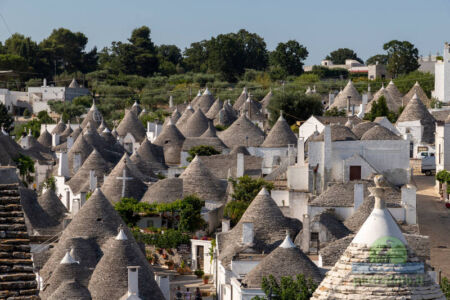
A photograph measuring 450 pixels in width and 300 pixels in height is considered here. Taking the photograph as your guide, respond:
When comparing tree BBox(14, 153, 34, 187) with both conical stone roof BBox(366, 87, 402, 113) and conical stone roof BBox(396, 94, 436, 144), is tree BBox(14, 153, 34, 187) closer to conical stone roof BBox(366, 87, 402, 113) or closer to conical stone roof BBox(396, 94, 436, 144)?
conical stone roof BBox(396, 94, 436, 144)

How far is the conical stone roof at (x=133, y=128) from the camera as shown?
70963 mm

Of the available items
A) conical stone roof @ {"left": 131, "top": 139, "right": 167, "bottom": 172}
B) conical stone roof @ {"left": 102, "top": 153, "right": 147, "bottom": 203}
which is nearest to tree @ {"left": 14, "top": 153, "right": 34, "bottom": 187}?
conical stone roof @ {"left": 131, "top": 139, "right": 167, "bottom": 172}

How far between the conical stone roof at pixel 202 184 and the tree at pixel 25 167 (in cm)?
1355

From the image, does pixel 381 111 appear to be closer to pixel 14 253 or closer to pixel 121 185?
pixel 121 185

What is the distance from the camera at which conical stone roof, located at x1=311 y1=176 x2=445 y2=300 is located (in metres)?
10.7

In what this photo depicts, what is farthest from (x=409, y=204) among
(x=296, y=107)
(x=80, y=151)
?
(x=296, y=107)

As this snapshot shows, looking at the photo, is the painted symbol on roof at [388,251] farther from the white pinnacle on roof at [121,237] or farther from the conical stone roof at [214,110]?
the conical stone roof at [214,110]

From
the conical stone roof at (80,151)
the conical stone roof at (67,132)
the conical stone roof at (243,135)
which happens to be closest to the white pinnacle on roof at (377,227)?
the conical stone roof at (80,151)

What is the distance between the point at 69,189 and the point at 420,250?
2387 cm

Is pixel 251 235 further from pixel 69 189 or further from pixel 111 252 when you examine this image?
pixel 69 189

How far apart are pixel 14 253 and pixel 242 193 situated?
35.3 metres

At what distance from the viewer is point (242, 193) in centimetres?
4600

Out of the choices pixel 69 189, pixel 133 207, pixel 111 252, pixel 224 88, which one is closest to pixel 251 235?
pixel 111 252

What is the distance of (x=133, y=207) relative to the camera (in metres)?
45.1
